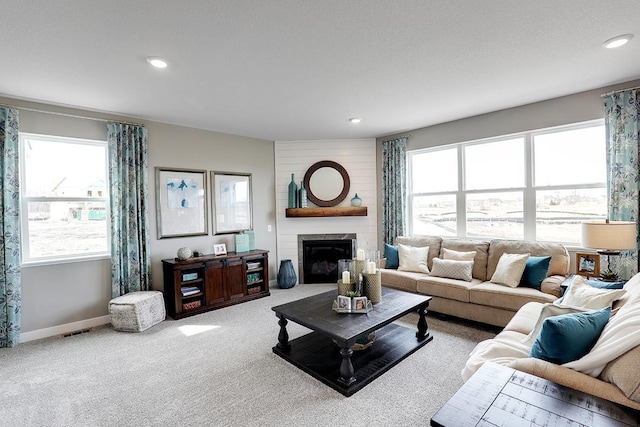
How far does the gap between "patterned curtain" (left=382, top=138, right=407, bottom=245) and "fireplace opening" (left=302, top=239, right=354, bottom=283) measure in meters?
0.96

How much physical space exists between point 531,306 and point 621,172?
190cm

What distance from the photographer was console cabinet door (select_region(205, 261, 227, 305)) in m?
4.16

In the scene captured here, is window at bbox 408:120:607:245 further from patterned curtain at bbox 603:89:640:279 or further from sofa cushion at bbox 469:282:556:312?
A: sofa cushion at bbox 469:282:556:312

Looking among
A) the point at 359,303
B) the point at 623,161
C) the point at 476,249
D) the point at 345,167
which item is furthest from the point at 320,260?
the point at 623,161

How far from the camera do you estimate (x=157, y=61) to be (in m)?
2.45

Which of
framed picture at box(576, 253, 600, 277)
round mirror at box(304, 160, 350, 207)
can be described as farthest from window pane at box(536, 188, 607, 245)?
round mirror at box(304, 160, 350, 207)

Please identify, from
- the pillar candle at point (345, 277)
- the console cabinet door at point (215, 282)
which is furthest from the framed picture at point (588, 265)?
the console cabinet door at point (215, 282)

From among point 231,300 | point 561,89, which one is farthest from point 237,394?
point 561,89

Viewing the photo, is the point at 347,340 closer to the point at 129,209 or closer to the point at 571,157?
the point at 129,209

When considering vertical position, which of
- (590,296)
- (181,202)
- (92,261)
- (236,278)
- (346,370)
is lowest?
(346,370)

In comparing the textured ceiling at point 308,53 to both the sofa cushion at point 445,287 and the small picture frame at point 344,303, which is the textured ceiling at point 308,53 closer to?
the small picture frame at point 344,303

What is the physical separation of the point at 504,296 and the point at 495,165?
2044 millimetres

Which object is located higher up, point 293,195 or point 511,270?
point 293,195

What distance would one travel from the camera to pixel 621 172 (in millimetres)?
3164
